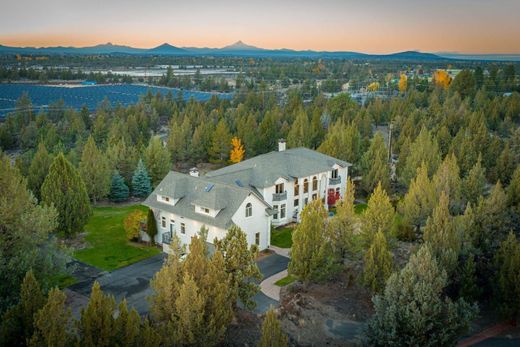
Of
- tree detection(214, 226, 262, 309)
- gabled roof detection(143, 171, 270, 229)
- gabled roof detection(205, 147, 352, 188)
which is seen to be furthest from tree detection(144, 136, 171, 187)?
tree detection(214, 226, 262, 309)

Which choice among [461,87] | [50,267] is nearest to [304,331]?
[50,267]

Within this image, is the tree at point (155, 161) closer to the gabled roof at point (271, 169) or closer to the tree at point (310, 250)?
the gabled roof at point (271, 169)

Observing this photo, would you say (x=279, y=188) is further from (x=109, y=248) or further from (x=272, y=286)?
(x=109, y=248)

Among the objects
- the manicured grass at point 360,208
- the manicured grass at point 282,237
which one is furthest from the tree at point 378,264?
the manicured grass at point 360,208

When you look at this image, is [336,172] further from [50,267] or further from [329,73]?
[329,73]

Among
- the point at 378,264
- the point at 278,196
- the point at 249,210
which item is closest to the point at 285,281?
the point at 249,210

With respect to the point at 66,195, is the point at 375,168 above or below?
below
